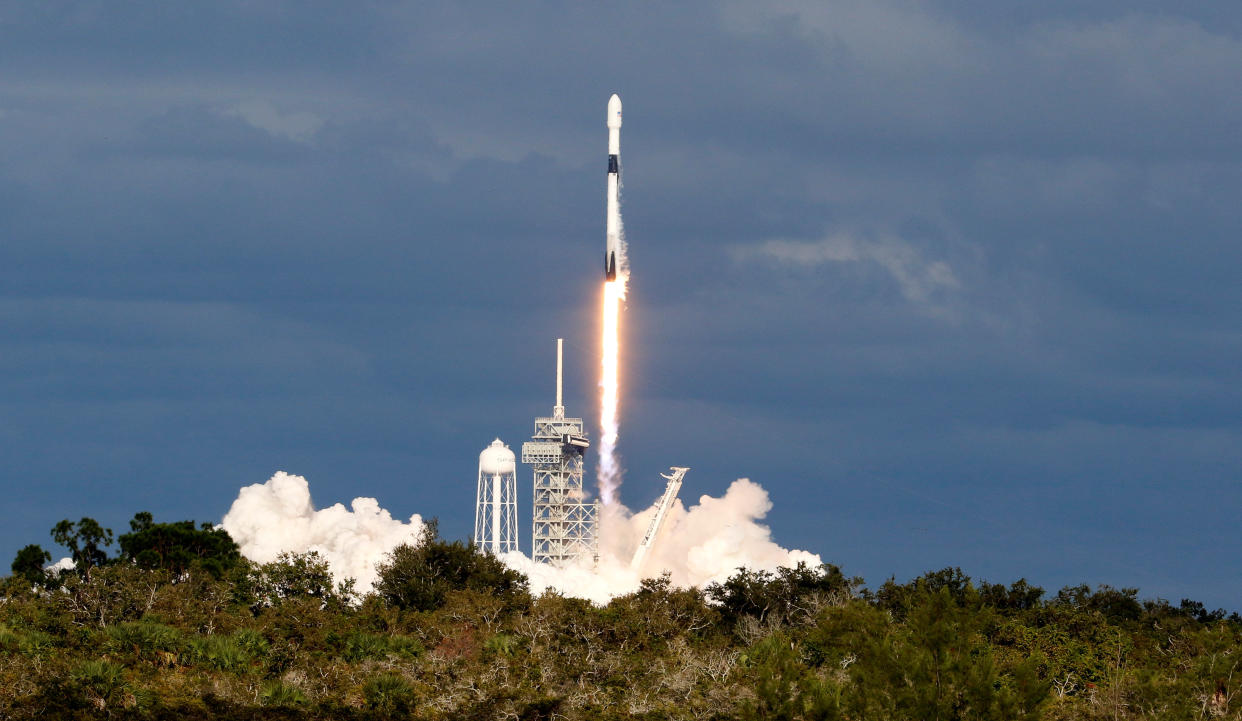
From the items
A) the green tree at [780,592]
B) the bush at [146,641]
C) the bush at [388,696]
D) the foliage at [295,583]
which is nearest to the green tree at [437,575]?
the foliage at [295,583]

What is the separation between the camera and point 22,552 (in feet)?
431

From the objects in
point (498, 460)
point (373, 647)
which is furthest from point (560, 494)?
point (373, 647)

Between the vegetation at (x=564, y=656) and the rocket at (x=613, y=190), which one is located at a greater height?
the rocket at (x=613, y=190)

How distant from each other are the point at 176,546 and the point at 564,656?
66.7 m

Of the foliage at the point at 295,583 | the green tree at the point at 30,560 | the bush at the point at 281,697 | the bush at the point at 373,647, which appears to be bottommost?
the bush at the point at 281,697

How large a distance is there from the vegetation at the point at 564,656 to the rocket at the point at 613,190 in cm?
3433

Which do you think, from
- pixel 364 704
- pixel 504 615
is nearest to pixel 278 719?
pixel 364 704

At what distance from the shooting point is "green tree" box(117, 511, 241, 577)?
130712 millimetres

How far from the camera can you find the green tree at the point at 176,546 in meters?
131

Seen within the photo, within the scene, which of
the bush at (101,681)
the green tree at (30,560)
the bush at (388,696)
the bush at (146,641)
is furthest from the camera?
the green tree at (30,560)

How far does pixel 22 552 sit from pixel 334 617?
164 ft

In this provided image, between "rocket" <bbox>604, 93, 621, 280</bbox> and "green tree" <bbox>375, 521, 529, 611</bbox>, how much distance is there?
2915cm

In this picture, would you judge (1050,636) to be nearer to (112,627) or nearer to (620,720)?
(620,720)

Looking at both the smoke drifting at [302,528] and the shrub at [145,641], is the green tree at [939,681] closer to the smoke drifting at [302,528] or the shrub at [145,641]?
the shrub at [145,641]
